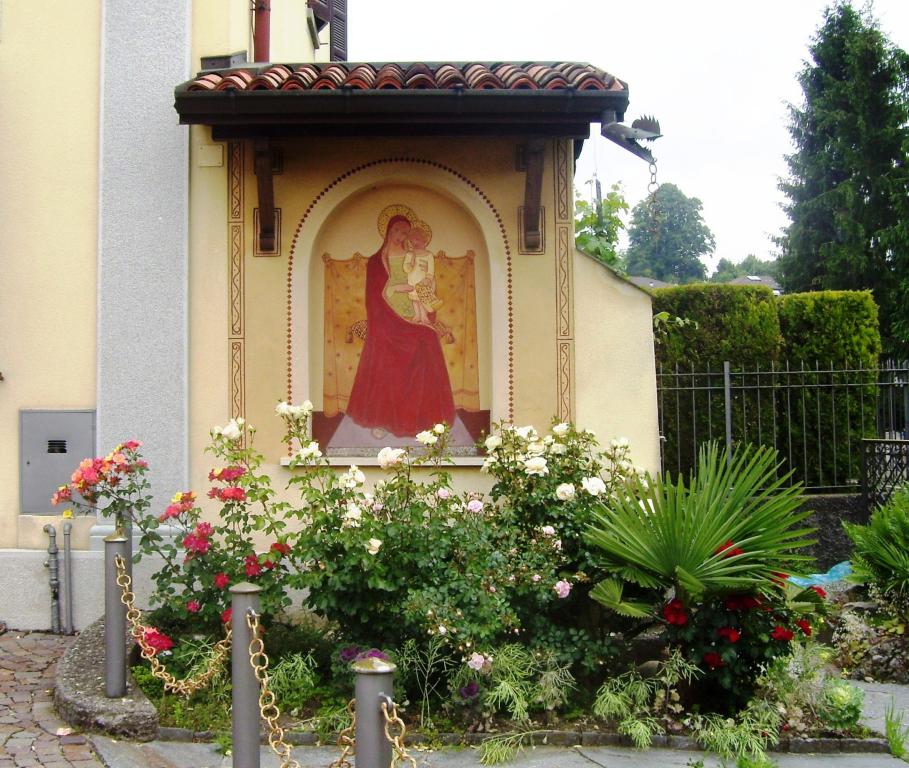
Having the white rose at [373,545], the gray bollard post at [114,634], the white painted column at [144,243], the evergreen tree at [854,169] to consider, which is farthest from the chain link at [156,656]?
the evergreen tree at [854,169]

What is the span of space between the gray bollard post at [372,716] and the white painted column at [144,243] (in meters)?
4.12

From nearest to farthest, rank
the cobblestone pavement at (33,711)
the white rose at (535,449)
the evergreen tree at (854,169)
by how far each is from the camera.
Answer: the cobblestone pavement at (33,711) < the white rose at (535,449) < the evergreen tree at (854,169)

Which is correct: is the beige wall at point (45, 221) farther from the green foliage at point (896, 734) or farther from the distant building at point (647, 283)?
the green foliage at point (896, 734)

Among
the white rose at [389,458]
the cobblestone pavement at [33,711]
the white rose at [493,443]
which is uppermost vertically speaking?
the white rose at [493,443]

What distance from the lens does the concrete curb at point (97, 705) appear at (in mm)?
4738

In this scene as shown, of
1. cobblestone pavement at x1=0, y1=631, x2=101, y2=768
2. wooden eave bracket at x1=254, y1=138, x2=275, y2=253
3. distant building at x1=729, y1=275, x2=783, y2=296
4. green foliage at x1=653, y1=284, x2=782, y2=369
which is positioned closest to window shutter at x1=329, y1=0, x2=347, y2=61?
green foliage at x1=653, y1=284, x2=782, y2=369

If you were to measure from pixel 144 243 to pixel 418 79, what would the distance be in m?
2.40

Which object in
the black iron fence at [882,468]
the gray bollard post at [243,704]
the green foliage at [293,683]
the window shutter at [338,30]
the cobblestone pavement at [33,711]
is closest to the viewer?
the gray bollard post at [243,704]

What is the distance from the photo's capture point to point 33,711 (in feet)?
16.9

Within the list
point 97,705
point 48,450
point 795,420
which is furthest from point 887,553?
point 48,450

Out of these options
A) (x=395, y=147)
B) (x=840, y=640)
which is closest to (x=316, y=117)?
(x=395, y=147)

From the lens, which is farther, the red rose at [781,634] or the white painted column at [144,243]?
the white painted column at [144,243]

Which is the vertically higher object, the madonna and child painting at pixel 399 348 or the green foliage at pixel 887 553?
the madonna and child painting at pixel 399 348

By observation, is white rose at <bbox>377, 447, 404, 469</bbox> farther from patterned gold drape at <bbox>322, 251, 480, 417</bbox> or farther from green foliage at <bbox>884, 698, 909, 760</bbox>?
green foliage at <bbox>884, 698, 909, 760</bbox>
